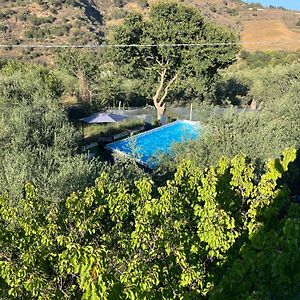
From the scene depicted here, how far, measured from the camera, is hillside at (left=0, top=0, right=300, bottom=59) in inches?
2317

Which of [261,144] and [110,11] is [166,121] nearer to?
[261,144]

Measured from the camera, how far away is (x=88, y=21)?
70.3 metres

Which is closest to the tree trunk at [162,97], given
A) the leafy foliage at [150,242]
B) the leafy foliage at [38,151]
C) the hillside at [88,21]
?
the leafy foliage at [38,151]

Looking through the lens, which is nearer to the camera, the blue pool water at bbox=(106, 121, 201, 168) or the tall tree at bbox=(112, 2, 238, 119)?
the blue pool water at bbox=(106, 121, 201, 168)

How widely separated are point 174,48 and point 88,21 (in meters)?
47.2

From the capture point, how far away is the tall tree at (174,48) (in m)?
27.4

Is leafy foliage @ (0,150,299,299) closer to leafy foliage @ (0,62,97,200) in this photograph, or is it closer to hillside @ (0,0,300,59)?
leafy foliage @ (0,62,97,200)

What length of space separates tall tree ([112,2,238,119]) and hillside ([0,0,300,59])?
18.4 metres

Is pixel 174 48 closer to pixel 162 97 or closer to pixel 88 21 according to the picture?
pixel 162 97

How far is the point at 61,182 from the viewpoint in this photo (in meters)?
10.0

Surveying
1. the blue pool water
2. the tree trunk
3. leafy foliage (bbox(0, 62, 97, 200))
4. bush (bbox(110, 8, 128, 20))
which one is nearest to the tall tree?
the tree trunk

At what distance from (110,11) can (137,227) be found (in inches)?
3124

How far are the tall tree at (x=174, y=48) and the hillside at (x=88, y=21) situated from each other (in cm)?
1835

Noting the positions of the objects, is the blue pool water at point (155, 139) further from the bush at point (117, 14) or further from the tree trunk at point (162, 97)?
the bush at point (117, 14)
